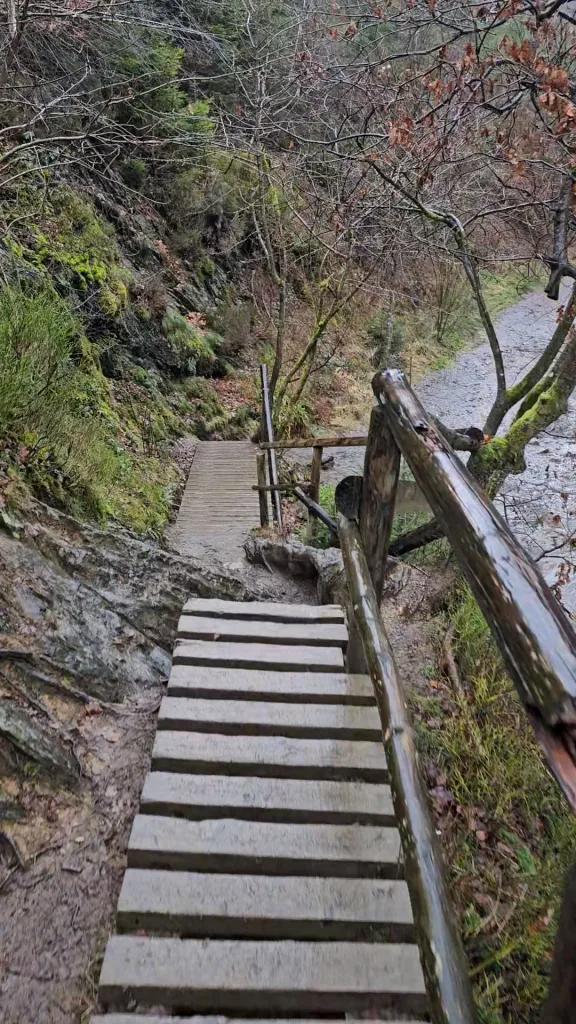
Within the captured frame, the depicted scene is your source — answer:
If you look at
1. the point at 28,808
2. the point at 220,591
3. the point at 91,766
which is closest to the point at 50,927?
the point at 28,808

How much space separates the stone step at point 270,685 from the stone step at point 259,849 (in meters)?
0.59

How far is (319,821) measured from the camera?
2.11 metres

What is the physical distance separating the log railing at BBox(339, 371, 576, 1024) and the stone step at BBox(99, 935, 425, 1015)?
143 millimetres

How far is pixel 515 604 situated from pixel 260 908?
4.34 ft

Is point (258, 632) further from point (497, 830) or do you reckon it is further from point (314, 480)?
point (314, 480)

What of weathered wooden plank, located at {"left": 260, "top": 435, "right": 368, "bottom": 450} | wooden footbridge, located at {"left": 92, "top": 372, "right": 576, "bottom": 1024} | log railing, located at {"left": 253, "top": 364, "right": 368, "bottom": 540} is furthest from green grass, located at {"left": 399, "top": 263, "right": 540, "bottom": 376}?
wooden footbridge, located at {"left": 92, "top": 372, "right": 576, "bottom": 1024}

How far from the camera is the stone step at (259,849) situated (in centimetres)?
195

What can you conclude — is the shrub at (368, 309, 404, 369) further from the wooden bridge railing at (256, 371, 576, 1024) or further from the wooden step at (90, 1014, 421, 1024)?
the wooden step at (90, 1014, 421, 1024)

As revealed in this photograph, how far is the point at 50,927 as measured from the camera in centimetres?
204

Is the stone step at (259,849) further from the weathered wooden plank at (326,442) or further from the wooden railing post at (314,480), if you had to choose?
the wooden railing post at (314,480)

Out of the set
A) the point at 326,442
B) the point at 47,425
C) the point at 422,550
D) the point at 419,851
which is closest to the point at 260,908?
the point at 419,851

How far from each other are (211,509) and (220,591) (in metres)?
4.21

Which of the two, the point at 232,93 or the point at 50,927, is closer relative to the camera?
the point at 50,927

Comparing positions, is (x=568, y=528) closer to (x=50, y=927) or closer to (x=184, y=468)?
(x=184, y=468)
